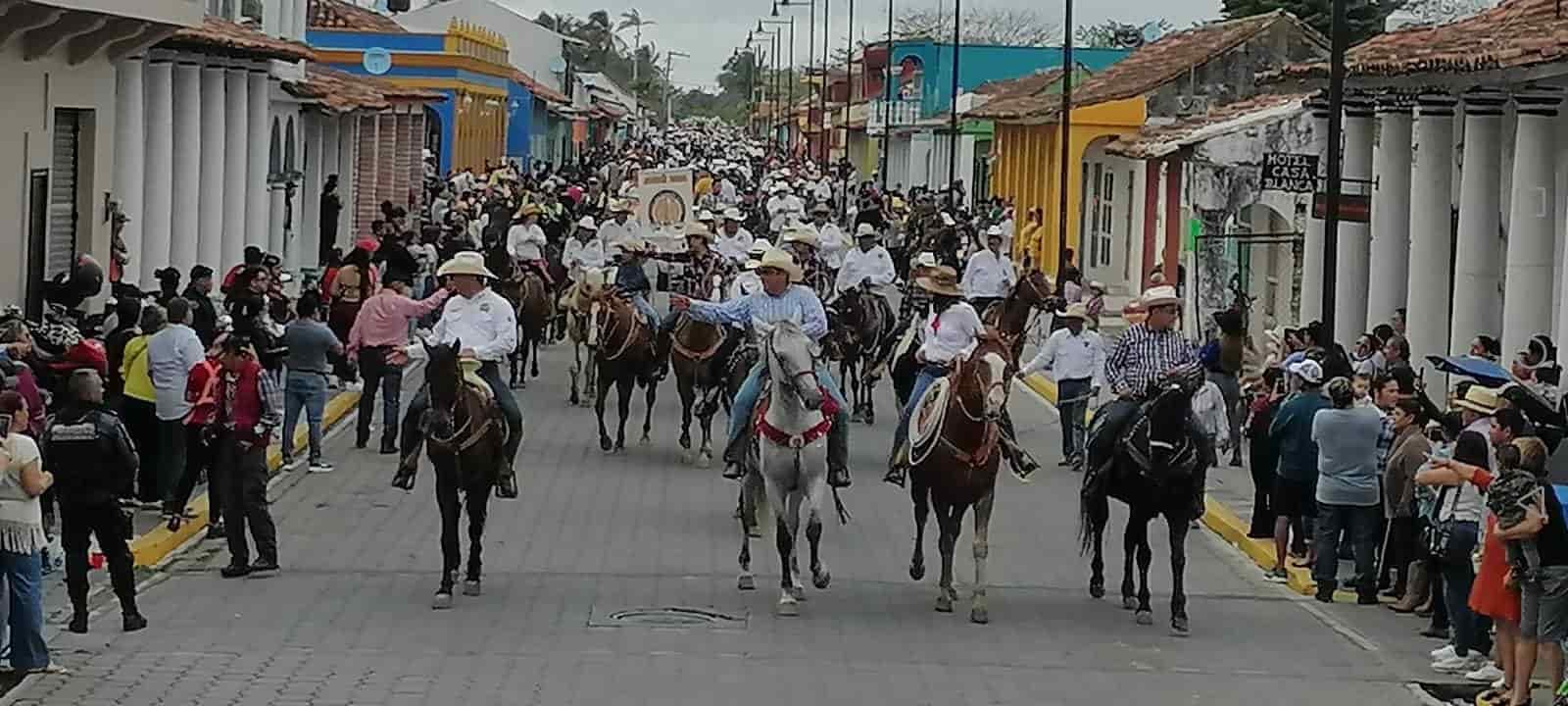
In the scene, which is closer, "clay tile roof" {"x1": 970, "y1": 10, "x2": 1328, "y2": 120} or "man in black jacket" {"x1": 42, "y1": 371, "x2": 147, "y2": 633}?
"man in black jacket" {"x1": 42, "y1": 371, "x2": 147, "y2": 633}

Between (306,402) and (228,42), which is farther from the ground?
(228,42)

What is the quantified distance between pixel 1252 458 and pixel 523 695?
7910 mm

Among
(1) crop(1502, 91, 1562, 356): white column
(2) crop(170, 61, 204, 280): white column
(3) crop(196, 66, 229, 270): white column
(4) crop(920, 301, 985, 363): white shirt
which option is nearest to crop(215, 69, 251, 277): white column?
(3) crop(196, 66, 229, 270): white column

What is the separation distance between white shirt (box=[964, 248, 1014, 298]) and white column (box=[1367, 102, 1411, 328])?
464cm

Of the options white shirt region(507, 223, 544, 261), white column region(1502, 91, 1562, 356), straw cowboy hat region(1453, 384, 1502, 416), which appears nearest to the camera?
straw cowboy hat region(1453, 384, 1502, 416)

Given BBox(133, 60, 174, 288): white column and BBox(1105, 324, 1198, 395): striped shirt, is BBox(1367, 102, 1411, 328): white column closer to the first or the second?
BBox(1105, 324, 1198, 395): striped shirt

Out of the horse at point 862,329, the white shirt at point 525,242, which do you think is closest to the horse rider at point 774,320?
the horse at point 862,329

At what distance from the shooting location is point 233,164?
33906mm

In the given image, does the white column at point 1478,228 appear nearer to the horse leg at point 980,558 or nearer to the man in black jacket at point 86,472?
the horse leg at point 980,558

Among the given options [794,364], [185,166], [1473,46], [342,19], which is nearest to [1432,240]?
[1473,46]

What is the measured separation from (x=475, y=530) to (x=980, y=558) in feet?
10.7

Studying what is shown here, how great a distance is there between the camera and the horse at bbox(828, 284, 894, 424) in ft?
86.7

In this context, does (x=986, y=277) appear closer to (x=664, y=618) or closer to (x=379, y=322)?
(x=379, y=322)

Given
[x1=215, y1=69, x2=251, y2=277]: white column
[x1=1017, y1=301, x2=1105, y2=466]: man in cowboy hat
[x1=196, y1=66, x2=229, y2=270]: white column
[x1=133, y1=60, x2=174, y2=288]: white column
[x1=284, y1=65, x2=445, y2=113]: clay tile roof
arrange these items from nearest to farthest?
1. [x1=1017, y1=301, x2=1105, y2=466]: man in cowboy hat
2. [x1=133, y1=60, x2=174, y2=288]: white column
3. [x1=196, y1=66, x2=229, y2=270]: white column
4. [x1=215, y1=69, x2=251, y2=277]: white column
5. [x1=284, y1=65, x2=445, y2=113]: clay tile roof
